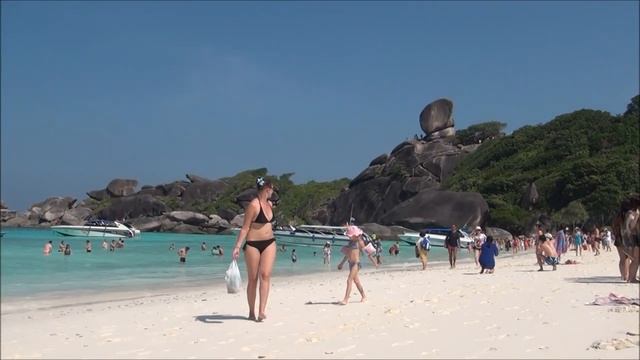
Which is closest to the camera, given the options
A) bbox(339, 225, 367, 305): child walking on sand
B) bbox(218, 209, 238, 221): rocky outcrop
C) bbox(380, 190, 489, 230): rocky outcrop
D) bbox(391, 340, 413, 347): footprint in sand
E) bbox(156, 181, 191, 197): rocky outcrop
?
bbox(391, 340, 413, 347): footprint in sand

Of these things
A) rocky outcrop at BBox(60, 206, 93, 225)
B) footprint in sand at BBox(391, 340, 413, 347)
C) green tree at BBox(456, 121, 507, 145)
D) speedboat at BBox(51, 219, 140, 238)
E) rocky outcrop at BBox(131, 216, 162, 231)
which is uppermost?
green tree at BBox(456, 121, 507, 145)

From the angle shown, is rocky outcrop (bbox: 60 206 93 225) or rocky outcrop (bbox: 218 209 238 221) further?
rocky outcrop (bbox: 218 209 238 221)

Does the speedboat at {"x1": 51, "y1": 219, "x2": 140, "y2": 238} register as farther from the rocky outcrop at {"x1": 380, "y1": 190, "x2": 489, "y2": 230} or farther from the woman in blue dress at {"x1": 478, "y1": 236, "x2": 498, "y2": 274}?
the woman in blue dress at {"x1": 478, "y1": 236, "x2": 498, "y2": 274}

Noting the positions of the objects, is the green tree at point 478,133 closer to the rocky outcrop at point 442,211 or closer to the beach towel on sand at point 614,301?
the rocky outcrop at point 442,211

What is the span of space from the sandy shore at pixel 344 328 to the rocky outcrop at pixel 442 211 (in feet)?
150

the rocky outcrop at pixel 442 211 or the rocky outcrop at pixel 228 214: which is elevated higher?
the rocky outcrop at pixel 228 214

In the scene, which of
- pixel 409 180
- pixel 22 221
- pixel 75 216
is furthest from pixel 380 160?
pixel 22 221

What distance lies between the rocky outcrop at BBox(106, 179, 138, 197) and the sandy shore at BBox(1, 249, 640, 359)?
324 feet

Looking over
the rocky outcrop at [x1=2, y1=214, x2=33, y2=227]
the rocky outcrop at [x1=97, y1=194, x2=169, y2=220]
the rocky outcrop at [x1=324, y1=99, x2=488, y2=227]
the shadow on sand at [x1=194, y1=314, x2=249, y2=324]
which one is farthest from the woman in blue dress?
the rocky outcrop at [x1=2, y1=214, x2=33, y2=227]

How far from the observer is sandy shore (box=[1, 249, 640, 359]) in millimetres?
5145

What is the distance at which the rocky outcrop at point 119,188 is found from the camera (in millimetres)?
104312

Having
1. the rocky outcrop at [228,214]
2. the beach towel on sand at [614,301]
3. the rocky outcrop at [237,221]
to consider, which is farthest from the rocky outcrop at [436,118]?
the beach towel on sand at [614,301]

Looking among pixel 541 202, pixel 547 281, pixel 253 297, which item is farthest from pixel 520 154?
pixel 253 297

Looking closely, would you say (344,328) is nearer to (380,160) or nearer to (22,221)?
(380,160)
